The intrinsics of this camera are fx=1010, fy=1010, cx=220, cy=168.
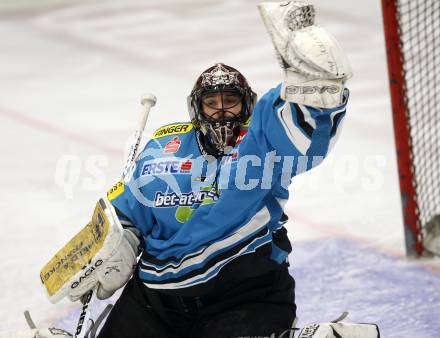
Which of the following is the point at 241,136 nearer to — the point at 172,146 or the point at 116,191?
the point at 172,146

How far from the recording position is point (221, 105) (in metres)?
3.07

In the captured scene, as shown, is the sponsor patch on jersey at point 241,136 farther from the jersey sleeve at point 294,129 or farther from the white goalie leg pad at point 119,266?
the white goalie leg pad at point 119,266

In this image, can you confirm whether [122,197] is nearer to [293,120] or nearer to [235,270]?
[235,270]

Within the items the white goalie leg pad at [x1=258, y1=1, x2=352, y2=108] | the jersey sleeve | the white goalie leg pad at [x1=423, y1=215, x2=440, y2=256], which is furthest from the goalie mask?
the white goalie leg pad at [x1=423, y1=215, x2=440, y2=256]

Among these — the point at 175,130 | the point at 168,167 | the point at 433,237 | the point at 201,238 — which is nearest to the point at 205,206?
the point at 201,238

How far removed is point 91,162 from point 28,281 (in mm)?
1476

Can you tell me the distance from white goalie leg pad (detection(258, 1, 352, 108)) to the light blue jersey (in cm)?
24

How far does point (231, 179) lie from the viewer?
9.53 feet

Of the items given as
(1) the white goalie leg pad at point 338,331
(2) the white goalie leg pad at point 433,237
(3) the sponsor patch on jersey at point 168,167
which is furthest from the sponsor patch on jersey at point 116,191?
(2) the white goalie leg pad at point 433,237

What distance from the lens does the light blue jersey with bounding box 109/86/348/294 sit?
9.30ft

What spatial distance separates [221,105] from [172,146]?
248mm

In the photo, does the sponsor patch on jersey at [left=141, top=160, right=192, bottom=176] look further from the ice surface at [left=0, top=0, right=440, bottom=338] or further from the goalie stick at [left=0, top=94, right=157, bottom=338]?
the ice surface at [left=0, top=0, right=440, bottom=338]

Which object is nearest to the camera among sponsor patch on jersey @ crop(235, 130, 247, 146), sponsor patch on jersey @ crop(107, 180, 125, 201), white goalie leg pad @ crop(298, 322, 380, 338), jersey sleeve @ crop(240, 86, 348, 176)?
jersey sleeve @ crop(240, 86, 348, 176)

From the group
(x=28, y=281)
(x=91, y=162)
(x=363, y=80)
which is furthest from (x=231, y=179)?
(x=363, y=80)
